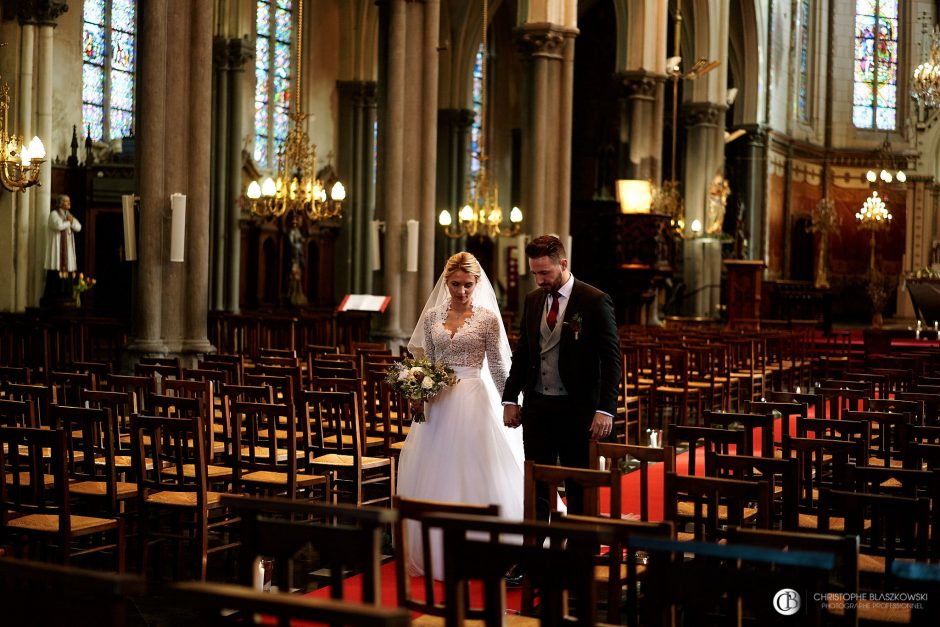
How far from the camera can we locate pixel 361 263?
97.7 ft

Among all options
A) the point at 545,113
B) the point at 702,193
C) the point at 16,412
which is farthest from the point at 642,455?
the point at 702,193

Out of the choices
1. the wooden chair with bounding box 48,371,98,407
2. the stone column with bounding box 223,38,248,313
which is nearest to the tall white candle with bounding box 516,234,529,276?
the stone column with bounding box 223,38,248,313

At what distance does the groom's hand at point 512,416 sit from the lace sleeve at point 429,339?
79cm

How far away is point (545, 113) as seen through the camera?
23.1 metres

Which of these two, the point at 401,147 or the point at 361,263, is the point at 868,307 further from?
the point at 401,147

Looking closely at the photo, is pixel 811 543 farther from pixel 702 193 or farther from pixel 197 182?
pixel 702 193

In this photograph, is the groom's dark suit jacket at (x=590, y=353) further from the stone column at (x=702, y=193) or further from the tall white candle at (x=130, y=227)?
the stone column at (x=702, y=193)

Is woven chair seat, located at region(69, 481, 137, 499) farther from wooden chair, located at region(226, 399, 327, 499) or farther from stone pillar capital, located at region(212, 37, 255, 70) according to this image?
stone pillar capital, located at region(212, 37, 255, 70)

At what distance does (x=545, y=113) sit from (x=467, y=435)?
54.9 feet

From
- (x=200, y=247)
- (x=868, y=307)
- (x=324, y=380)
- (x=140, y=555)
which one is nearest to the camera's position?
(x=140, y=555)

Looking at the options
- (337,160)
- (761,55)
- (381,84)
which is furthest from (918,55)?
(381,84)

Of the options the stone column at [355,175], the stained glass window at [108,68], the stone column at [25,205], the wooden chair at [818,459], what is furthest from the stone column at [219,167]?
the wooden chair at [818,459]

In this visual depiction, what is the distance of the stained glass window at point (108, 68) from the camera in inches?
955

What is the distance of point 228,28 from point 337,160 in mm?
5626
